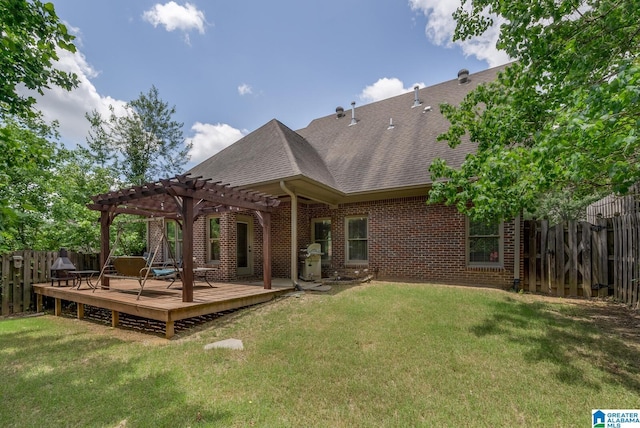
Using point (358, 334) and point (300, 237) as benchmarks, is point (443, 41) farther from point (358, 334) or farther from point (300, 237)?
point (358, 334)

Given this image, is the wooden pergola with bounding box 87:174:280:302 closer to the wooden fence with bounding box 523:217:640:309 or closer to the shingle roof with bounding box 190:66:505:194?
the shingle roof with bounding box 190:66:505:194

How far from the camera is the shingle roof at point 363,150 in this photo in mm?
9039

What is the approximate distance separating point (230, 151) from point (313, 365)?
9.72m

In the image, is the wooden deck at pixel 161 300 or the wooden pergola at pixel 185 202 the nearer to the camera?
the wooden deck at pixel 161 300

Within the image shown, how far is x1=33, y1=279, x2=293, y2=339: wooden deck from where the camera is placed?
491 cm

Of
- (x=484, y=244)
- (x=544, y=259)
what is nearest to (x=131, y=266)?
(x=484, y=244)

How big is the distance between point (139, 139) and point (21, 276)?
46.6ft

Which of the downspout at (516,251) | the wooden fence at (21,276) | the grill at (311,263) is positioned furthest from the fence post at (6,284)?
the downspout at (516,251)

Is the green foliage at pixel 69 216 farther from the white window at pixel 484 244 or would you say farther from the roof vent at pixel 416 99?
the roof vent at pixel 416 99

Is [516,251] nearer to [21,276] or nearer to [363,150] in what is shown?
[363,150]

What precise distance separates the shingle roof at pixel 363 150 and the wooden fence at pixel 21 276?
510cm

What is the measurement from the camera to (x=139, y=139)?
19.0 m

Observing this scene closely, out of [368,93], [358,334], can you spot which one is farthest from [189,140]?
[358,334]

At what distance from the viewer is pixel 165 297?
19.5 feet
